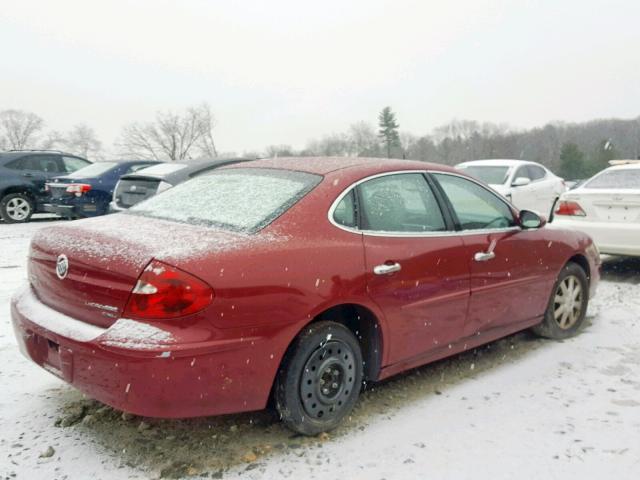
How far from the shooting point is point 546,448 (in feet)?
9.89

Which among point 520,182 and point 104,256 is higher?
point 104,256

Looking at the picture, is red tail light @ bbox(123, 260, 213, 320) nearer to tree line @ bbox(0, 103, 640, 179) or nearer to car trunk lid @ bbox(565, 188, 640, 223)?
car trunk lid @ bbox(565, 188, 640, 223)

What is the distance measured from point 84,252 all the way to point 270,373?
1079 mm

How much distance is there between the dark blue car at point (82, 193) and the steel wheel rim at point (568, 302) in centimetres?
914

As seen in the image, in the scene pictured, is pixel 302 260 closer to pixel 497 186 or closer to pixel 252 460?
pixel 252 460

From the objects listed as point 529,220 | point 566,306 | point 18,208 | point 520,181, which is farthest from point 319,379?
point 18,208

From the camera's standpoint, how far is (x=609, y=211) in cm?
691

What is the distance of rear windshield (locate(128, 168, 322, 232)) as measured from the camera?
3.15m

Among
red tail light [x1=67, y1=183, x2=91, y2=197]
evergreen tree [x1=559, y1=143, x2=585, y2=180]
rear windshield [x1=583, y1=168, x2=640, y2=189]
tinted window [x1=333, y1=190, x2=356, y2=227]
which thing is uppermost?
tinted window [x1=333, y1=190, x2=356, y2=227]

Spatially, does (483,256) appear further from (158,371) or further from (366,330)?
(158,371)

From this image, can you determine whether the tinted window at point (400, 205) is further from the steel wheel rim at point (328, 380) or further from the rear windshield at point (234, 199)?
the steel wheel rim at point (328, 380)

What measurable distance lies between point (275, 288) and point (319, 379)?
60 centimetres

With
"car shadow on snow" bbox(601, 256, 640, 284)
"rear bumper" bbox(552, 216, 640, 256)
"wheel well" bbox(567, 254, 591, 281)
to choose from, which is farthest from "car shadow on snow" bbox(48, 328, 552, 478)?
"car shadow on snow" bbox(601, 256, 640, 284)

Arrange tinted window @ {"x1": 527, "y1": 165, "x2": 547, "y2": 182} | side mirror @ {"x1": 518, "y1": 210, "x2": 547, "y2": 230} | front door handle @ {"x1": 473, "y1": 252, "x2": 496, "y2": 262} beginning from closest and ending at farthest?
1. front door handle @ {"x1": 473, "y1": 252, "x2": 496, "y2": 262}
2. side mirror @ {"x1": 518, "y1": 210, "x2": 547, "y2": 230}
3. tinted window @ {"x1": 527, "y1": 165, "x2": 547, "y2": 182}
